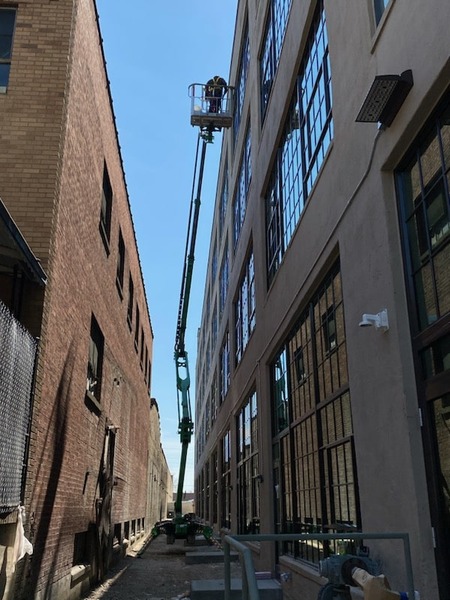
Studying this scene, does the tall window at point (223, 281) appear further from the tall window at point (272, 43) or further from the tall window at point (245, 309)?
the tall window at point (272, 43)

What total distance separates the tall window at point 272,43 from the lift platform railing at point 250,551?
10.5 metres

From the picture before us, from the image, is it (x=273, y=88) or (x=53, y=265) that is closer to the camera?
(x=53, y=265)

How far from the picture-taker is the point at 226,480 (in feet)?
81.5

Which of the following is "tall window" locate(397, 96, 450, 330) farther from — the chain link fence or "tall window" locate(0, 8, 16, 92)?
"tall window" locate(0, 8, 16, 92)

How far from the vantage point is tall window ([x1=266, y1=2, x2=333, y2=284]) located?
30.2ft

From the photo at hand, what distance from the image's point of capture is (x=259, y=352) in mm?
A: 14891

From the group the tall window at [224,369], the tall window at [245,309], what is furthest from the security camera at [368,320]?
the tall window at [224,369]

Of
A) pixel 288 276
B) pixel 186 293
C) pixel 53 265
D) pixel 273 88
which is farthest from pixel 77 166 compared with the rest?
pixel 186 293

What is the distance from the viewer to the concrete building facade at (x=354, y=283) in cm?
529

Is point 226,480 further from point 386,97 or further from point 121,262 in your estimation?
point 386,97

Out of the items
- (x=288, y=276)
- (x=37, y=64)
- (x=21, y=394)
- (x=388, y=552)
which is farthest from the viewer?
(x=288, y=276)

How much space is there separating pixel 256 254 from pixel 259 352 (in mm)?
2537

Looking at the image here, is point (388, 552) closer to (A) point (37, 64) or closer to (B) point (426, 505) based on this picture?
(B) point (426, 505)

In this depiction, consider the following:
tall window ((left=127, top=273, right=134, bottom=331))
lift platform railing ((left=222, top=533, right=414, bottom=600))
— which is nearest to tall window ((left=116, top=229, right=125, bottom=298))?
tall window ((left=127, top=273, right=134, bottom=331))
